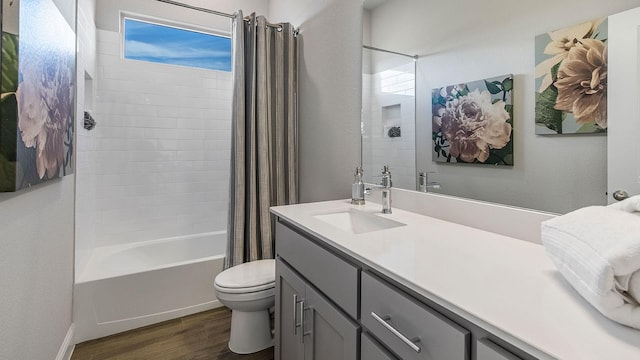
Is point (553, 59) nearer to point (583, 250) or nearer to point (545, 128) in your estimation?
point (545, 128)

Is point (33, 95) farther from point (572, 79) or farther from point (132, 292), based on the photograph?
point (572, 79)

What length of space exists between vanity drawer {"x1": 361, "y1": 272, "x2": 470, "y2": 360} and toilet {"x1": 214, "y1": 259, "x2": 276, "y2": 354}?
39.2 inches

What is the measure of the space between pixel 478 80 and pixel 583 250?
814 mm

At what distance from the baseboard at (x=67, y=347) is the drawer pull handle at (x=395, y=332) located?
5.59ft

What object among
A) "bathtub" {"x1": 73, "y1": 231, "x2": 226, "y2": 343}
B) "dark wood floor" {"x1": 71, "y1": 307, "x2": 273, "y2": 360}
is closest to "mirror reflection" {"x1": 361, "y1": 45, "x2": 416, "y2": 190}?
"dark wood floor" {"x1": 71, "y1": 307, "x2": 273, "y2": 360}

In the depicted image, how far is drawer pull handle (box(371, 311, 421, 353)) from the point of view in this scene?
2.29ft

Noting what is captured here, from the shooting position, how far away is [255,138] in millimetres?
2197

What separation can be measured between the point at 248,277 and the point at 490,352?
1480mm

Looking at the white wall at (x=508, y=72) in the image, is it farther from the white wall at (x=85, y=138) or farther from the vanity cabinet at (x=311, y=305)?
the white wall at (x=85, y=138)

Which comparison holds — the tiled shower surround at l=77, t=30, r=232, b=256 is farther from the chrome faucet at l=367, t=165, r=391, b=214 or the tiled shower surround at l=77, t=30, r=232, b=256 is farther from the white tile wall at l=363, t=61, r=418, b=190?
the chrome faucet at l=367, t=165, r=391, b=214

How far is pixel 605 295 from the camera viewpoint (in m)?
0.52

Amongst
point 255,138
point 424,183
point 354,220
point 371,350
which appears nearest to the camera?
point 371,350

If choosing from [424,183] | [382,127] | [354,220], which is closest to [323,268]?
[354,220]

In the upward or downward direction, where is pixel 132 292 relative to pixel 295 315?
downward
